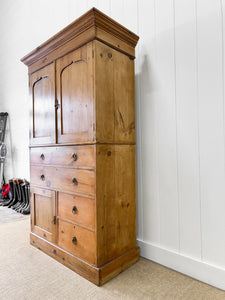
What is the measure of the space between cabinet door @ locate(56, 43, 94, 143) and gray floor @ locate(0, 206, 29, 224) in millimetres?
1662

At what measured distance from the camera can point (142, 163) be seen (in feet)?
5.93

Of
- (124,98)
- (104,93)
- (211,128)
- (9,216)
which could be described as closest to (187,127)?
(211,128)

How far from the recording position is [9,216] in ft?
9.26

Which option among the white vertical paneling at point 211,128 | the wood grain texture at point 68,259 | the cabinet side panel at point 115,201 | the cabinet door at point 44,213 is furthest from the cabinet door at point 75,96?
the wood grain texture at point 68,259

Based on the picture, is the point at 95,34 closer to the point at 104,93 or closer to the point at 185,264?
the point at 104,93

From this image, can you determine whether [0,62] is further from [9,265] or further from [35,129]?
[9,265]

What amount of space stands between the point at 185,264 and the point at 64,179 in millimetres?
1105

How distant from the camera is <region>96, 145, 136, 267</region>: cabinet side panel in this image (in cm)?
143

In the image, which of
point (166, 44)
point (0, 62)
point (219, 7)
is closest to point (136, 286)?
point (166, 44)

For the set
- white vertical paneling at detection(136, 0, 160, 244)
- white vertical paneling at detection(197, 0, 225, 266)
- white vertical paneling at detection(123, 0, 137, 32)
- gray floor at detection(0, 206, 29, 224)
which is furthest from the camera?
gray floor at detection(0, 206, 29, 224)

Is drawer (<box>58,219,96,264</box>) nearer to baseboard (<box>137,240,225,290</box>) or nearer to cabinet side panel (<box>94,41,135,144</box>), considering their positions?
baseboard (<box>137,240,225,290</box>)

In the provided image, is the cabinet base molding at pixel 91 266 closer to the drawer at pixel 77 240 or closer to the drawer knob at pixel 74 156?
the drawer at pixel 77 240

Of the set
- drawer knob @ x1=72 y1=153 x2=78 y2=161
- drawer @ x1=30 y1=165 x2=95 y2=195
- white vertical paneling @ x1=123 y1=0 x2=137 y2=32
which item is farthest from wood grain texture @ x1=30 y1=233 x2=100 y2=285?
white vertical paneling @ x1=123 y1=0 x2=137 y2=32

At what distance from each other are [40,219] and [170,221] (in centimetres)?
115
